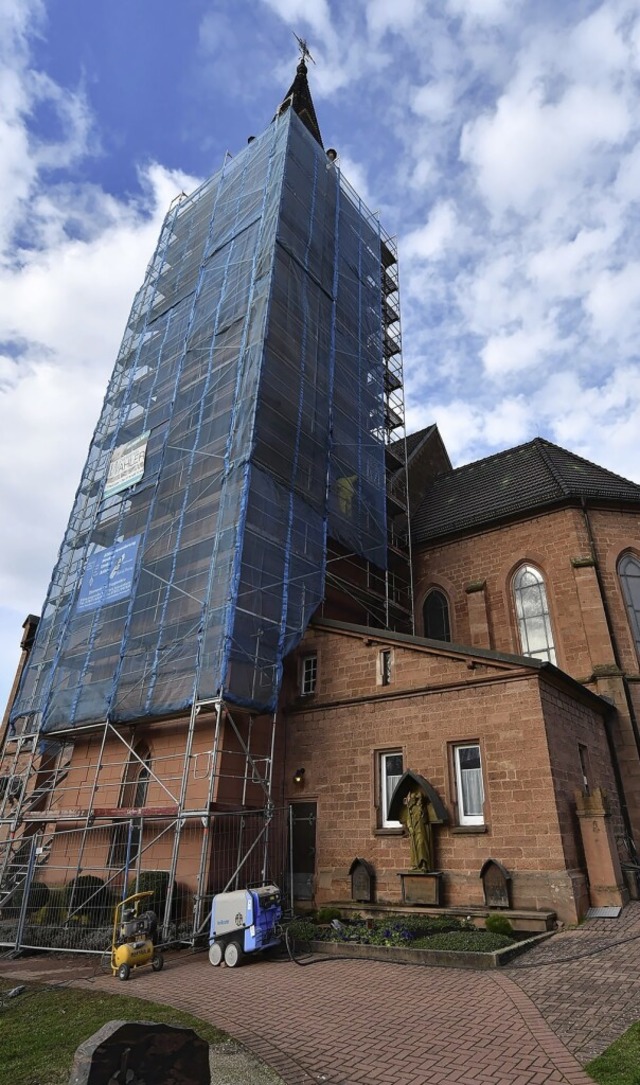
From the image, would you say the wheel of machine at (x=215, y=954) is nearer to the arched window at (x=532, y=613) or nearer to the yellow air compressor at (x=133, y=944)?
the yellow air compressor at (x=133, y=944)

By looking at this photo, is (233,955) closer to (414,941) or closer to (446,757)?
(414,941)

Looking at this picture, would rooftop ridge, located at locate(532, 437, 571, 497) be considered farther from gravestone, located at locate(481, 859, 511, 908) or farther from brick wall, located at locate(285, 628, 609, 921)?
gravestone, located at locate(481, 859, 511, 908)

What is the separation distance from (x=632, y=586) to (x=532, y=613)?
2970mm

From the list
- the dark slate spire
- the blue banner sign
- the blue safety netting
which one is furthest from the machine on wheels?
the dark slate spire

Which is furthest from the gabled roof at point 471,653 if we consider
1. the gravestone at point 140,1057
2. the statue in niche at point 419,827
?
the gravestone at point 140,1057

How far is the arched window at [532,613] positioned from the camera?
19.3 metres

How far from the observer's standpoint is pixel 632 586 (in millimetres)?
19250

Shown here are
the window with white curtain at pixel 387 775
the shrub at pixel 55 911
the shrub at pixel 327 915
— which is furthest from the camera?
the window with white curtain at pixel 387 775

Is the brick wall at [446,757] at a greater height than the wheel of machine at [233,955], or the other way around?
the brick wall at [446,757]

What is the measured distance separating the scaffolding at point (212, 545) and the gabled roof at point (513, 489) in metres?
1.55

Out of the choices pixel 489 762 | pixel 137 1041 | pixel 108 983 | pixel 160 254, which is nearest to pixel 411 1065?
pixel 137 1041

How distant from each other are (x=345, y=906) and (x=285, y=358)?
14.5 m

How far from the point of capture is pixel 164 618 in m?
15.7

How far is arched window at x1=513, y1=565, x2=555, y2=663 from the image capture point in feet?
63.3
